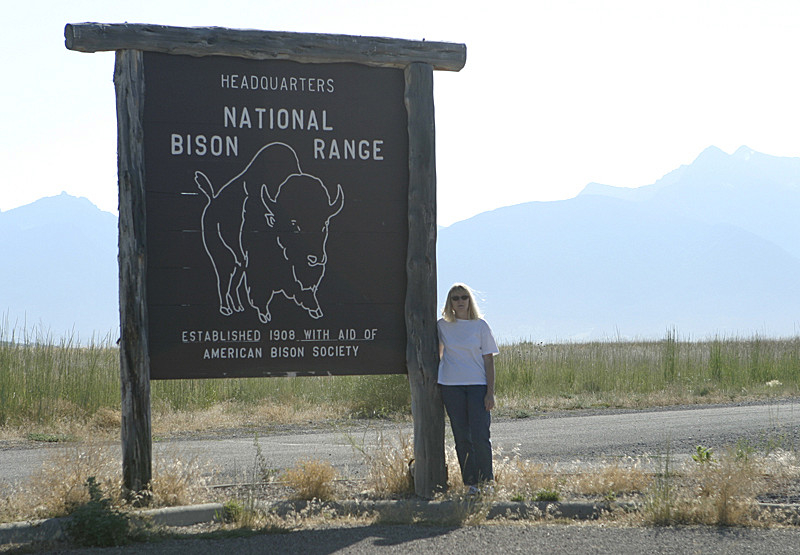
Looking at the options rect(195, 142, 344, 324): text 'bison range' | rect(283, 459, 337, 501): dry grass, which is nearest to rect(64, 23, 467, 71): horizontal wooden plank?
rect(195, 142, 344, 324): text 'bison range'

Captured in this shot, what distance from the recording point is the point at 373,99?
7.75 m

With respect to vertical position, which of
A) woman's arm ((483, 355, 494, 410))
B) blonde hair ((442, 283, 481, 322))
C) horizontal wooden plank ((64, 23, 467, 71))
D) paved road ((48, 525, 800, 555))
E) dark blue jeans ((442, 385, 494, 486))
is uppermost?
horizontal wooden plank ((64, 23, 467, 71))

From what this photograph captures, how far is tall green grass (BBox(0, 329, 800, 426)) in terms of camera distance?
46.8 feet

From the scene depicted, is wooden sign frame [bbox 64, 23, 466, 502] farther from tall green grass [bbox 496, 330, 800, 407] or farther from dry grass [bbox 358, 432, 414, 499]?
tall green grass [bbox 496, 330, 800, 407]

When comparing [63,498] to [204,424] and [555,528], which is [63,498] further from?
[204,424]

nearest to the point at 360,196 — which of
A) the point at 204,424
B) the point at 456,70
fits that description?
the point at 456,70

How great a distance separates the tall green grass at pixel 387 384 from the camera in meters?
14.3

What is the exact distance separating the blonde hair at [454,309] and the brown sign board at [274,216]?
406mm

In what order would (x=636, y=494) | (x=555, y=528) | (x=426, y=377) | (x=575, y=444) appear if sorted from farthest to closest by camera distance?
(x=575, y=444) → (x=426, y=377) → (x=636, y=494) → (x=555, y=528)

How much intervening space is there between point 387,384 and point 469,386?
28.1ft

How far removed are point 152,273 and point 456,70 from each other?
3293 mm

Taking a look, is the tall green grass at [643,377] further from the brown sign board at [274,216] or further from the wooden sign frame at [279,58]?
the brown sign board at [274,216]

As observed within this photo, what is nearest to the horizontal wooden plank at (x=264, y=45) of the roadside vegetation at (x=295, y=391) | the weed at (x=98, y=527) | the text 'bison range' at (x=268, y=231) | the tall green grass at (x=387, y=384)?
the text 'bison range' at (x=268, y=231)

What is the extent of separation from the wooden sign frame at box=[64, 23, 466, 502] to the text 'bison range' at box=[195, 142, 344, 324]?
0.66 meters
